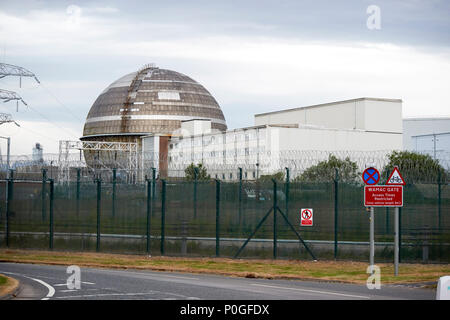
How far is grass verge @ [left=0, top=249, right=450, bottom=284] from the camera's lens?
873 inches

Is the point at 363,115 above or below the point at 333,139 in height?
above

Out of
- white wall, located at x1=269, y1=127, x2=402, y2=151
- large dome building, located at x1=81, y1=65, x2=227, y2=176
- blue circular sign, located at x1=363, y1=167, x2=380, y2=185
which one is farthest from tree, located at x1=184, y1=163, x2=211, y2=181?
large dome building, located at x1=81, y1=65, x2=227, y2=176

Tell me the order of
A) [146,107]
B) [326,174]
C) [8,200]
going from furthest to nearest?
1. [146,107]
2. [8,200]
3. [326,174]

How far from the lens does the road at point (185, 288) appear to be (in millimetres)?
16219

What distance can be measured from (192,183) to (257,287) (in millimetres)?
12434

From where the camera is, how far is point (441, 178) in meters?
27.7

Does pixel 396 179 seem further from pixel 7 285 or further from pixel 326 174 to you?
pixel 7 285

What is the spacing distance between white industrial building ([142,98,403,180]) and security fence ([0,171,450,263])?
53.1m

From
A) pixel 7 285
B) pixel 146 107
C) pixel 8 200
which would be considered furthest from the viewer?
pixel 146 107

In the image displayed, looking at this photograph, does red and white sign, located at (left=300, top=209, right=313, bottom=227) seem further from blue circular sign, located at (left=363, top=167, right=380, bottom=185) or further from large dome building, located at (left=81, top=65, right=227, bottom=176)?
large dome building, located at (left=81, top=65, right=227, bottom=176)

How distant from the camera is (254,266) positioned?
26.3 metres

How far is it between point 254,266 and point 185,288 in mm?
8576

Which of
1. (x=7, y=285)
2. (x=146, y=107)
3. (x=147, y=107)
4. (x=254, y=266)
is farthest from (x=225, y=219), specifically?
(x=146, y=107)
